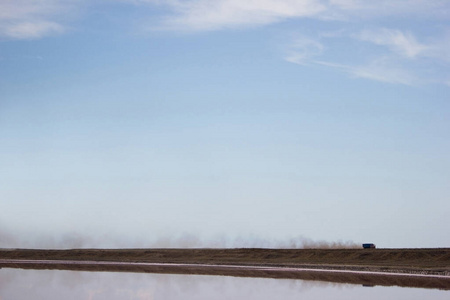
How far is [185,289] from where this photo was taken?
1393 inches

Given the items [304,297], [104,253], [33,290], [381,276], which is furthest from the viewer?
[104,253]

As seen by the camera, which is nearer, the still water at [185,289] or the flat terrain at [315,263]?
the still water at [185,289]

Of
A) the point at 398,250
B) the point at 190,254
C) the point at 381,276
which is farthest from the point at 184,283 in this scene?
the point at 190,254

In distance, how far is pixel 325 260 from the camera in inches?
2172

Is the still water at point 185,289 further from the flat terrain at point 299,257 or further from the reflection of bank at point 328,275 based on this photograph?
the flat terrain at point 299,257

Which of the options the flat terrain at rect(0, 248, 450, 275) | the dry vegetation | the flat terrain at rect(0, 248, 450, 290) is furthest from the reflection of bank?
the dry vegetation

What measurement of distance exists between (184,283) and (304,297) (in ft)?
32.9

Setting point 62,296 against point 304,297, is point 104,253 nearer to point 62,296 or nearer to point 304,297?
point 62,296

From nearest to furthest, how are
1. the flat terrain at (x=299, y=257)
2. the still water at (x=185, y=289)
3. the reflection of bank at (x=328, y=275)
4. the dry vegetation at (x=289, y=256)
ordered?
1. the still water at (x=185, y=289)
2. the reflection of bank at (x=328, y=275)
3. the flat terrain at (x=299, y=257)
4. the dry vegetation at (x=289, y=256)

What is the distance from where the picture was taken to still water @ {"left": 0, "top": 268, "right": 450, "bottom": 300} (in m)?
30.7

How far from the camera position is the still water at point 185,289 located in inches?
1207

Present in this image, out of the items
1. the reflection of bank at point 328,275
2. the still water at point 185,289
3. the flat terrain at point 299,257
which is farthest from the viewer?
the flat terrain at point 299,257

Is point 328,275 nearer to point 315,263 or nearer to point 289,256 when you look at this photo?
point 315,263

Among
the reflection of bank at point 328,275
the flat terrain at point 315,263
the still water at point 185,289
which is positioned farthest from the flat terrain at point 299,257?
the still water at point 185,289
